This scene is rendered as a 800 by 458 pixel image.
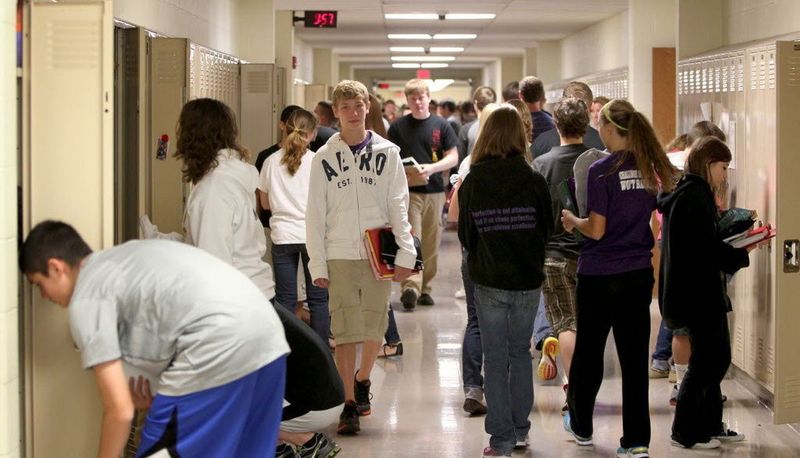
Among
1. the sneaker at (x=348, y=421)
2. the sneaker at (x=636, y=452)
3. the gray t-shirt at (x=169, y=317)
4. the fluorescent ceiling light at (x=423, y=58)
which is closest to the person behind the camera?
the gray t-shirt at (x=169, y=317)

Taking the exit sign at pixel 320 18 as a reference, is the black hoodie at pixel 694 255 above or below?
below

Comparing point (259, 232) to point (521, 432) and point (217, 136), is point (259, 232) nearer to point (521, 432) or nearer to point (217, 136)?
point (217, 136)

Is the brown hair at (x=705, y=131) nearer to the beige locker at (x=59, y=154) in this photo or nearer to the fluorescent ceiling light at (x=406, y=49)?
the beige locker at (x=59, y=154)

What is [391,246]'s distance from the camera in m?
5.24

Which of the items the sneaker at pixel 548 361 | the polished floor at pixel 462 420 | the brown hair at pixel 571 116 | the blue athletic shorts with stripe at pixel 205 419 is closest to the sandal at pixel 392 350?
the polished floor at pixel 462 420

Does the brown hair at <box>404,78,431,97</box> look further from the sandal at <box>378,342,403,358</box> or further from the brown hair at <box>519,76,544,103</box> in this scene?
the sandal at <box>378,342,403,358</box>

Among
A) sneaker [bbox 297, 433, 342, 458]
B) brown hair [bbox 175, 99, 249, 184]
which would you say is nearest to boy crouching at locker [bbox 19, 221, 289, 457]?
brown hair [bbox 175, 99, 249, 184]

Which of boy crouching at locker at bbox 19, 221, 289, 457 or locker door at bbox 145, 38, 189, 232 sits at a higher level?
locker door at bbox 145, 38, 189, 232

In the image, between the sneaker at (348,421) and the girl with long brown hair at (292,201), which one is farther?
the girl with long brown hair at (292,201)

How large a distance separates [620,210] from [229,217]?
5.37 ft

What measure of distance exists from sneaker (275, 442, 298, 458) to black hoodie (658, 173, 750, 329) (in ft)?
5.75

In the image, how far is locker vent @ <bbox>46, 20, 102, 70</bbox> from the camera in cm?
378

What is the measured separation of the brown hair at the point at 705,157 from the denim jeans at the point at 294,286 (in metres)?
2.27

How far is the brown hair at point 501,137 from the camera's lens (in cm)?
479
